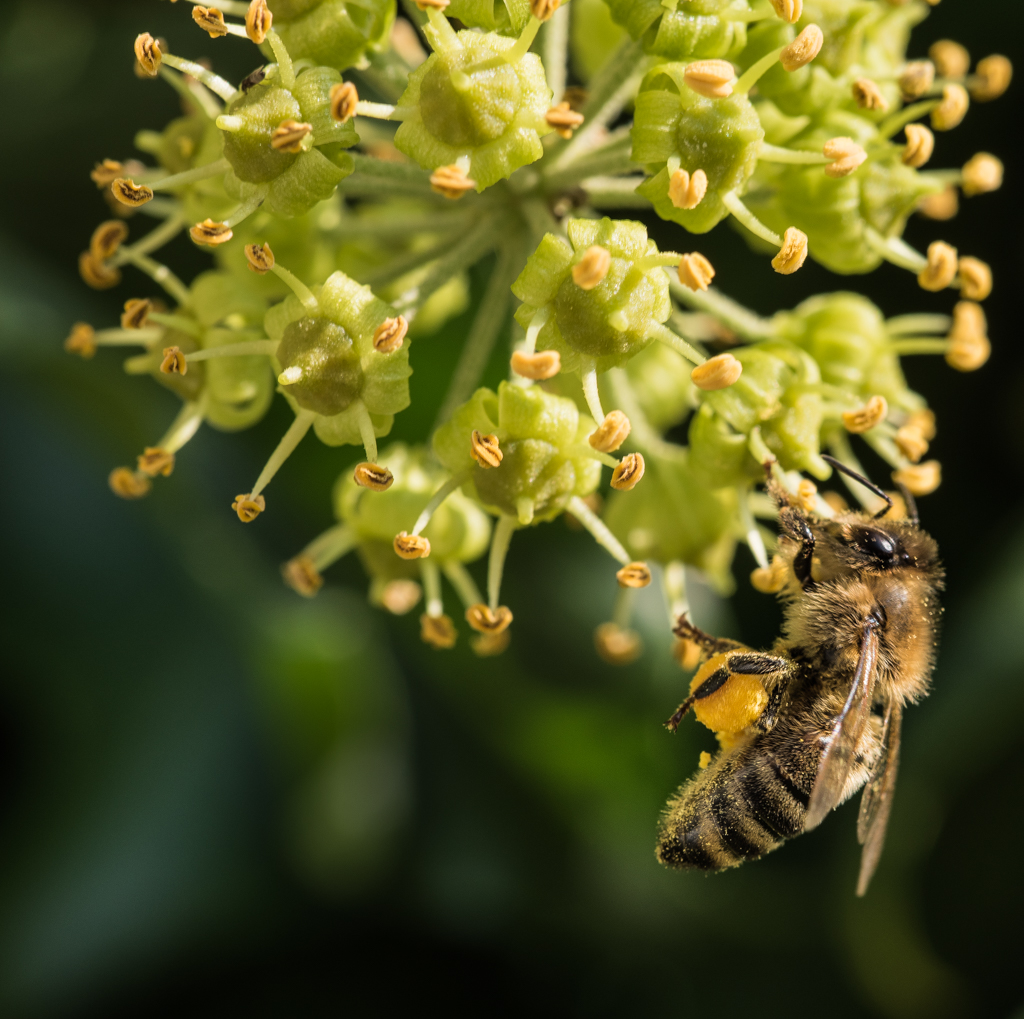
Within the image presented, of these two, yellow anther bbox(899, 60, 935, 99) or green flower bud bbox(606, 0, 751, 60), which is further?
yellow anther bbox(899, 60, 935, 99)

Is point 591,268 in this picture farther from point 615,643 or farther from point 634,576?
point 615,643

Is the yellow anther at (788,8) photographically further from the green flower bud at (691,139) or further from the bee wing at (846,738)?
the bee wing at (846,738)

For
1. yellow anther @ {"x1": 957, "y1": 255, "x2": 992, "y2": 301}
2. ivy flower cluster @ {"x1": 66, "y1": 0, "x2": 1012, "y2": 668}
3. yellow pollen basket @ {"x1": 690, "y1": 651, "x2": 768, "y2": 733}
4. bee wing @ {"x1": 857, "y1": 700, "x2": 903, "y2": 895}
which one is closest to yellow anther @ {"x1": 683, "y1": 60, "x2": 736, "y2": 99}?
ivy flower cluster @ {"x1": 66, "y1": 0, "x2": 1012, "y2": 668}

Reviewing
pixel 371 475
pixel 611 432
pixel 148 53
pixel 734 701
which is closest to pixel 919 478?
pixel 734 701

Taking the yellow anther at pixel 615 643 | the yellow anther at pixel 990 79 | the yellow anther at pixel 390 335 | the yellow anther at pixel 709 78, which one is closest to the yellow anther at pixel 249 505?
the yellow anther at pixel 390 335

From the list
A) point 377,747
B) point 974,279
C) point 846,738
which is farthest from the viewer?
point 377,747

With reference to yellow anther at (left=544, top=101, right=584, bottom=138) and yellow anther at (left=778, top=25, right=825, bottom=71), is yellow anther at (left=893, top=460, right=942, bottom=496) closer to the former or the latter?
yellow anther at (left=778, top=25, right=825, bottom=71)
